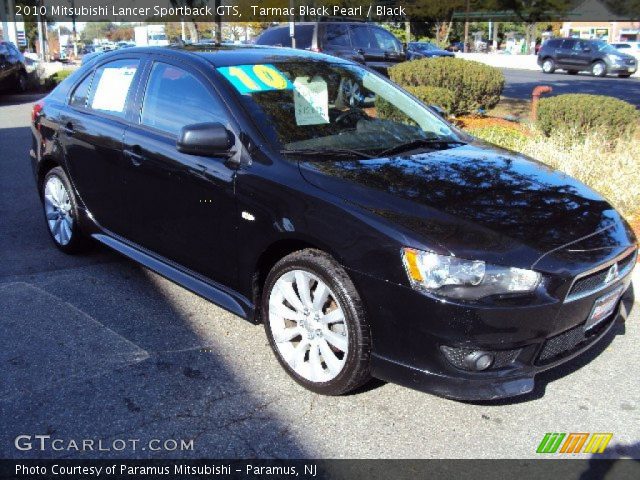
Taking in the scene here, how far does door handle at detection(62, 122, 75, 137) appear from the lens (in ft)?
16.0

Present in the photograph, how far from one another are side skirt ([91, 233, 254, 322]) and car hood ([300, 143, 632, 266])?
34.4 inches

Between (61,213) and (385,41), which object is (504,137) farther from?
(385,41)

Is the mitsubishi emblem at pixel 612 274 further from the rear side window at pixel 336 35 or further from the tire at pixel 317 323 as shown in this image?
the rear side window at pixel 336 35

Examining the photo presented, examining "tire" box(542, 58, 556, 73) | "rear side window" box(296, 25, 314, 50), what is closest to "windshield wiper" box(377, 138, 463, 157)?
"rear side window" box(296, 25, 314, 50)

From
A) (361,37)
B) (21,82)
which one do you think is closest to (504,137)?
(361,37)

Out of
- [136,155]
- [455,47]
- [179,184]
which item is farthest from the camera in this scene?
[455,47]

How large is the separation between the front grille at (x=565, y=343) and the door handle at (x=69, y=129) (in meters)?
3.72

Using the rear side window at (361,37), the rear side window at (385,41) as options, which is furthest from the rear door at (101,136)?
the rear side window at (385,41)

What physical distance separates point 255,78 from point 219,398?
74.0 inches

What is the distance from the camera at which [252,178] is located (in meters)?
3.44

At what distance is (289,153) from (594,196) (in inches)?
69.3

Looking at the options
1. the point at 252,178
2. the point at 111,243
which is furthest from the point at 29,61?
the point at 252,178

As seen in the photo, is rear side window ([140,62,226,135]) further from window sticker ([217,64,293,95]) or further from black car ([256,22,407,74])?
black car ([256,22,407,74])

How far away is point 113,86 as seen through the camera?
15.1 ft
